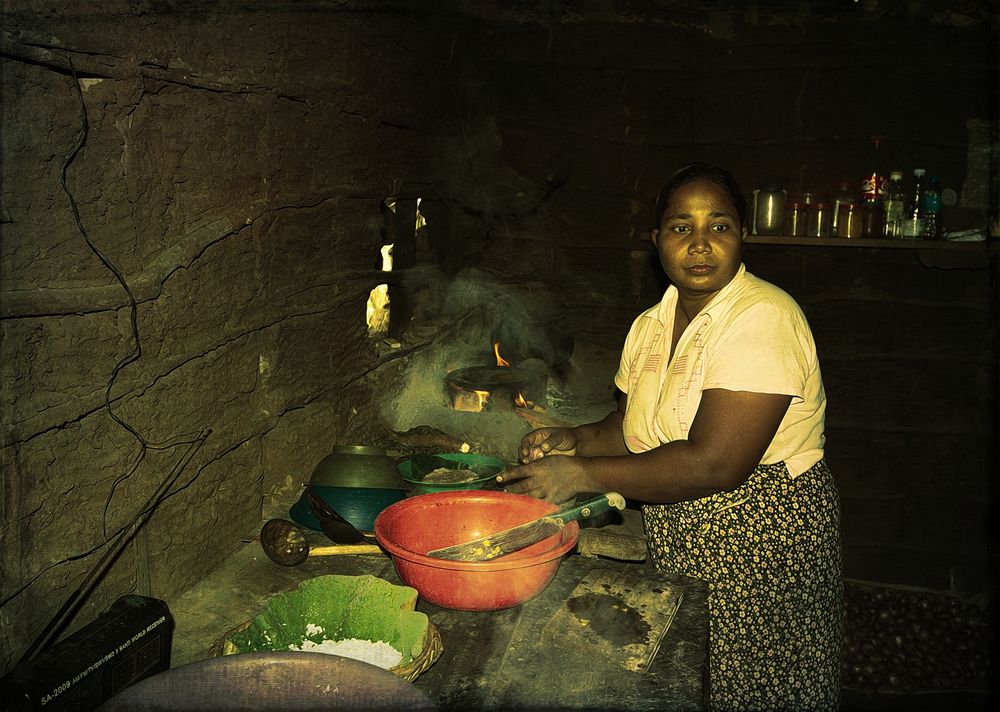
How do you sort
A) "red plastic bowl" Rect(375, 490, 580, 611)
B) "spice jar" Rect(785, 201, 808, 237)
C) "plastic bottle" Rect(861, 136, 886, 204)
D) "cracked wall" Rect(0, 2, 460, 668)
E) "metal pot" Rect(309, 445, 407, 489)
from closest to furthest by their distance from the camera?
"cracked wall" Rect(0, 2, 460, 668), "red plastic bowl" Rect(375, 490, 580, 611), "metal pot" Rect(309, 445, 407, 489), "plastic bottle" Rect(861, 136, 886, 204), "spice jar" Rect(785, 201, 808, 237)

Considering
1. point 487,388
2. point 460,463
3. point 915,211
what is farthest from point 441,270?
point 915,211

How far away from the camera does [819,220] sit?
469 cm

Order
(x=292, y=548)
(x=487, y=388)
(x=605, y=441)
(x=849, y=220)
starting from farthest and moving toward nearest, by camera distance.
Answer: (x=849, y=220), (x=487, y=388), (x=605, y=441), (x=292, y=548)

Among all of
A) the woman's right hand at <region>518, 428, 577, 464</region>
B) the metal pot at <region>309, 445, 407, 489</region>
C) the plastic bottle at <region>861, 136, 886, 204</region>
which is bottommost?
the metal pot at <region>309, 445, 407, 489</region>

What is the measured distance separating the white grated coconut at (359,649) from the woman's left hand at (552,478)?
2.27 feet

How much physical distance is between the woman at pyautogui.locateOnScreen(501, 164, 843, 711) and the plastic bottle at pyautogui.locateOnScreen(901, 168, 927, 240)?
259cm

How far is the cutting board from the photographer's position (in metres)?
1.82

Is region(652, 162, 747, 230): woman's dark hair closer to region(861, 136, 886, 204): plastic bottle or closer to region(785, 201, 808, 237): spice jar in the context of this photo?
region(785, 201, 808, 237): spice jar

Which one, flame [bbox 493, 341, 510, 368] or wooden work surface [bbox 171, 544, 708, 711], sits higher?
flame [bbox 493, 341, 510, 368]

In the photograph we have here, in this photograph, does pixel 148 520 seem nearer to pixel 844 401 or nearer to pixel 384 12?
pixel 384 12

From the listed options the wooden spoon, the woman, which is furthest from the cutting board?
the wooden spoon

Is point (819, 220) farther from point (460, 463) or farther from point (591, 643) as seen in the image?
point (591, 643)

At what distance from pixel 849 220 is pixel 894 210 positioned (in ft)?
0.83

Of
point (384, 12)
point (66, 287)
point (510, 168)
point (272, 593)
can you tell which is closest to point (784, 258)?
point (510, 168)
